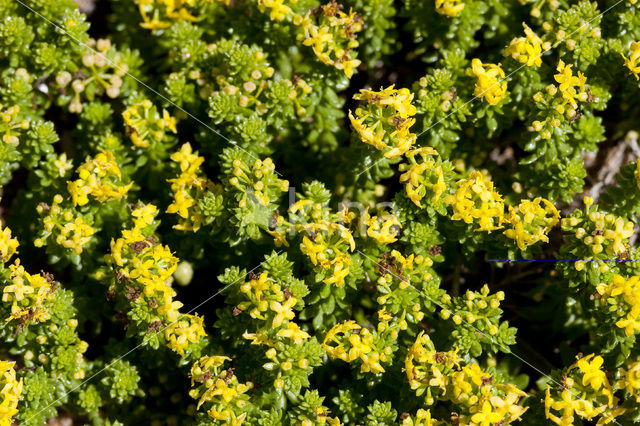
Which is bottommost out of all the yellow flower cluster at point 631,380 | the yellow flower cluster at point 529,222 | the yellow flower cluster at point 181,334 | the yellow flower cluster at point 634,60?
the yellow flower cluster at point 181,334

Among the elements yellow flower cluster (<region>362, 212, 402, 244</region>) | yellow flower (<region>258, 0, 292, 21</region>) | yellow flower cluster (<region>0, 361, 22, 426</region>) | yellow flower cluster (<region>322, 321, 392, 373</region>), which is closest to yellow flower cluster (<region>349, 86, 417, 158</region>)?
yellow flower cluster (<region>362, 212, 402, 244</region>)

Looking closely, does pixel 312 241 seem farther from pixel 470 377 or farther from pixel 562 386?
pixel 562 386

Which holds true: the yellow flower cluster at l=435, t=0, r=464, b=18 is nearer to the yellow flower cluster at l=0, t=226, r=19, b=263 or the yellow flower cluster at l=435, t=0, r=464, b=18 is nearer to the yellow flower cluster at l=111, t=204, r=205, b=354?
the yellow flower cluster at l=111, t=204, r=205, b=354

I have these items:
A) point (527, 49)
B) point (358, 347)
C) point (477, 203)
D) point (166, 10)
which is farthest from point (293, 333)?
point (166, 10)

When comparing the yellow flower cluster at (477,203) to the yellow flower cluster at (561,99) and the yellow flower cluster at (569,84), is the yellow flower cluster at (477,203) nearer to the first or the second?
the yellow flower cluster at (561,99)

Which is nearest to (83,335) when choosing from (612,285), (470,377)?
(470,377)

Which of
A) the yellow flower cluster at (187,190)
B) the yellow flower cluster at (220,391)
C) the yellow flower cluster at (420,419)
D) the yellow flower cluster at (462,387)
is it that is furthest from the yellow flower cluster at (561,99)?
the yellow flower cluster at (220,391)
